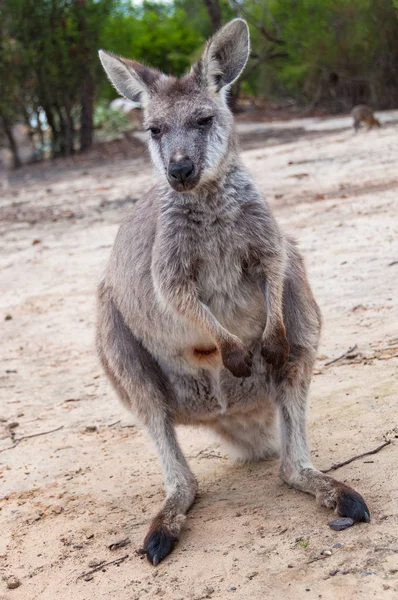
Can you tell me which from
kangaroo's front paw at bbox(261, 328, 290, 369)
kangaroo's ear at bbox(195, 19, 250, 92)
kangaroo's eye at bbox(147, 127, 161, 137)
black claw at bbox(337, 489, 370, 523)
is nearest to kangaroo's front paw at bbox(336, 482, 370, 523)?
black claw at bbox(337, 489, 370, 523)

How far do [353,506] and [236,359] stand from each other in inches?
25.6

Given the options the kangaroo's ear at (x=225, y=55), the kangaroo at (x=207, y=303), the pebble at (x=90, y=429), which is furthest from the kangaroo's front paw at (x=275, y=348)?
the pebble at (x=90, y=429)

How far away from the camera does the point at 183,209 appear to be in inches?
122

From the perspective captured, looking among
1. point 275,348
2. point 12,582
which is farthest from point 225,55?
point 12,582

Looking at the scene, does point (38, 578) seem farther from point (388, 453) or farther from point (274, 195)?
point (274, 195)

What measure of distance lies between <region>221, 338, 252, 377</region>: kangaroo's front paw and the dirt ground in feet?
1.55

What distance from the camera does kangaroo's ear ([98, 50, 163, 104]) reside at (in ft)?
11.0

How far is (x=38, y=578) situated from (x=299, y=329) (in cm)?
129

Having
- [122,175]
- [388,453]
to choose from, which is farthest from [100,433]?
[122,175]

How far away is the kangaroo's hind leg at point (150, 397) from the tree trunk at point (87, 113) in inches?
507

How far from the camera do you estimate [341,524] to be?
2.55 m

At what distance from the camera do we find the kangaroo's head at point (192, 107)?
3057mm

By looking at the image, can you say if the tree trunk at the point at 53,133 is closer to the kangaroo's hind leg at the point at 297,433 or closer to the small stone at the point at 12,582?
the kangaroo's hind leg at the point at 297,433

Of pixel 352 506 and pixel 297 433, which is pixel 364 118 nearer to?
pixel 297 433
